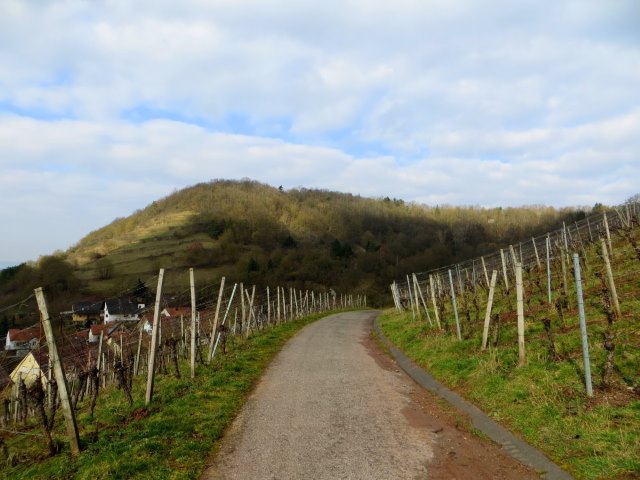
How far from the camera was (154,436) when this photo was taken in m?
6.77

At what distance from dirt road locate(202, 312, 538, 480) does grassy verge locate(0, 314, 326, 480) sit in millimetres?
375

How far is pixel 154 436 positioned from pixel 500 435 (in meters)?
5.46

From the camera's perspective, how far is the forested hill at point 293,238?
84188mm

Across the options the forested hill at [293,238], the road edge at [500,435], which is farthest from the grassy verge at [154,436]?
the forested hill at [293,238]

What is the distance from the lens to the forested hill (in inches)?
3314

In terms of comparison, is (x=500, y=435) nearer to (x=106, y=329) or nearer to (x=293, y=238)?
(x=106, y=329)

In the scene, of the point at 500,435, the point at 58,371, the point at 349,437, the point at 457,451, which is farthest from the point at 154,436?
the point at 500,435

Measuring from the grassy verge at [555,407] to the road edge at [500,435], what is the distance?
135 millimetres

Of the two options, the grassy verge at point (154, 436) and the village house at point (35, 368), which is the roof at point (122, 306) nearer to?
the village house at point (35, 368)

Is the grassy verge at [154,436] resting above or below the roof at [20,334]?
below

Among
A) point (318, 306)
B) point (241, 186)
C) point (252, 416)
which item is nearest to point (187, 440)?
point (252, 416)

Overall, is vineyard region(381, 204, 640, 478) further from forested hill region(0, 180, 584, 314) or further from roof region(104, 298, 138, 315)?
roof region(104, 298, 138, 315)

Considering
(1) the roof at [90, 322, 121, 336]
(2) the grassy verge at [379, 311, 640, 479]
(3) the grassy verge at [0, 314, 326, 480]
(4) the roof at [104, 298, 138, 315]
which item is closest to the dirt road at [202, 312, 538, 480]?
(3) the grassy verge at [0, 314, 326, 480]

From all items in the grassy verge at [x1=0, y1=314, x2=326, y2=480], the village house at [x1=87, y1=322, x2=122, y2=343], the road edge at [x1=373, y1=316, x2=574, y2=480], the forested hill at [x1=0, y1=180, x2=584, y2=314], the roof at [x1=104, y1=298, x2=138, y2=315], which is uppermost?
the forested hill at [x1=0, y1=180, x2=584, y2=314]
